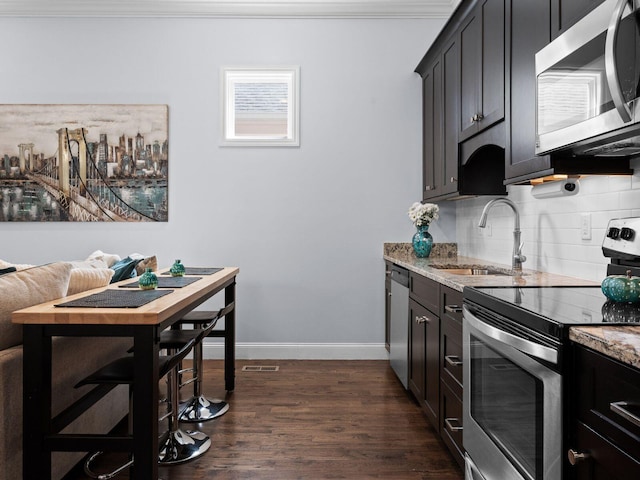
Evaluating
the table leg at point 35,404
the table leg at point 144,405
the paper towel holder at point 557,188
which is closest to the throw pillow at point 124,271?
the table leg at point 35,404

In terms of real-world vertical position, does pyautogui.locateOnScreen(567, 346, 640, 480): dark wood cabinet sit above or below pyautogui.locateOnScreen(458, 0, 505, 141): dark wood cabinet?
below

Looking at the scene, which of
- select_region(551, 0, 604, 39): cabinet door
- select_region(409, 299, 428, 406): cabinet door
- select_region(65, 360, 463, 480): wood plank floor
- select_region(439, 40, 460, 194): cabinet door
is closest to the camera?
select_region(551, 0, 604, 39): cabinet door

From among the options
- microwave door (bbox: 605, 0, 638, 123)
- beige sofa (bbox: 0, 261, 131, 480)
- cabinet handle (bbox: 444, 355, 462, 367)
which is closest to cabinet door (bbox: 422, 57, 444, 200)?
cabinet handle (bbox: 444, 355, 462, 367)

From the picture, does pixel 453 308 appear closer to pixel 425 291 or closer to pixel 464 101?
pixel 425 291

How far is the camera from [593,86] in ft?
4.80

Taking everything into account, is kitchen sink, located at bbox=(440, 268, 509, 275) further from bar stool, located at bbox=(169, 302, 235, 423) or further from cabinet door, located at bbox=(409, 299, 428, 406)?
bar stool, located at bbox=(169, 302, 235, 423)

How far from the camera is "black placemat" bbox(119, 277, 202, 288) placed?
97.1 inches

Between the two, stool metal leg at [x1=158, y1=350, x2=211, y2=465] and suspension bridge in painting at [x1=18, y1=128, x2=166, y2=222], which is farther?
suspension bridge in painting at [x1=18, y1=128, x2=166, y2=222]

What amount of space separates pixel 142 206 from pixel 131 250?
403 mm

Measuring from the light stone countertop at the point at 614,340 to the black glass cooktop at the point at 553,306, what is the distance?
0.14ft

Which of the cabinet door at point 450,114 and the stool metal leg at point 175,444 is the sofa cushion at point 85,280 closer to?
the stool metal leg at point 175,444

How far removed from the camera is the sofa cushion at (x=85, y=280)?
89.0 inches

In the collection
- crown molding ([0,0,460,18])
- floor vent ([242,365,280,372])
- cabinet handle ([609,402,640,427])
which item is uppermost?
crown molding ([0,0,460,18])

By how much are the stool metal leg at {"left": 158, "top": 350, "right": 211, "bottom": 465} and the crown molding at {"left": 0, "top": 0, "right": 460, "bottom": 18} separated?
3.15 meters
